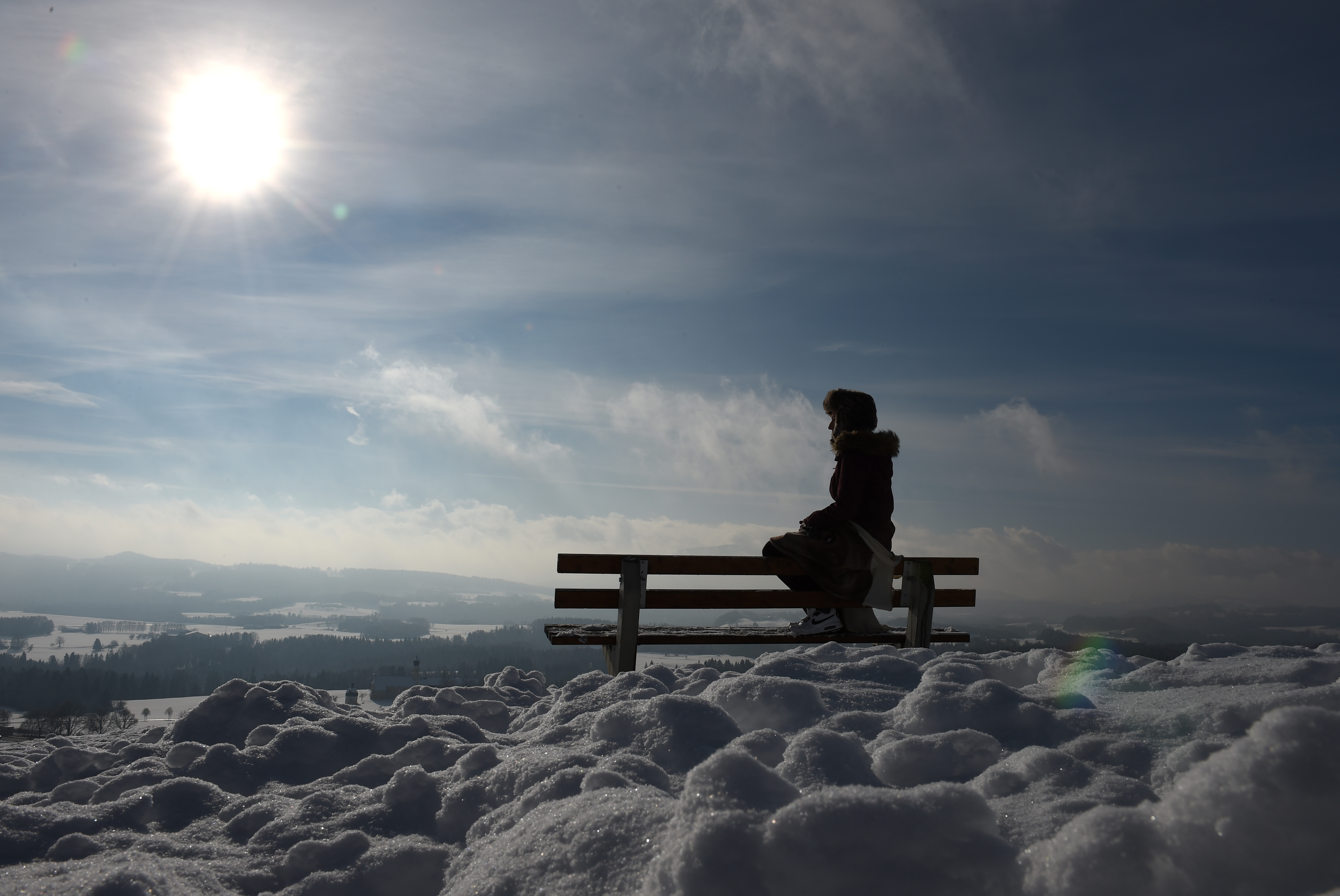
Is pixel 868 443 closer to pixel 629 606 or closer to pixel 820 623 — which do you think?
pixel 820 623

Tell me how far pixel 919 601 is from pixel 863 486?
4.61 ft

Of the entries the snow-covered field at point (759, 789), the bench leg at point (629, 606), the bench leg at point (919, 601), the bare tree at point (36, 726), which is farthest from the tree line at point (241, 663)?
the snow-covered field at point (759, 789)

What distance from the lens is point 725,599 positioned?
726cm

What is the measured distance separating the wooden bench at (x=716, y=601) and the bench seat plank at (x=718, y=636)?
0.01m

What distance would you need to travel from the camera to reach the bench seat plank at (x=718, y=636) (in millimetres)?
7234

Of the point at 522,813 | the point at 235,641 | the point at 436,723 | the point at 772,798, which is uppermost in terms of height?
the point at 772,798

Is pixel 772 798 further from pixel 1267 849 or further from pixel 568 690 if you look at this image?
pixel 568 690

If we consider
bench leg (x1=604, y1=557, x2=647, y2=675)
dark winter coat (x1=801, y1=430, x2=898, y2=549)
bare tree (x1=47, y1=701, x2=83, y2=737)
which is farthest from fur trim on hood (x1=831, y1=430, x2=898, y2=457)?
bare tree (x1=47, y1=701, x2=83, y2=737)

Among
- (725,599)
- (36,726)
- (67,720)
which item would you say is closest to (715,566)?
(725,599)

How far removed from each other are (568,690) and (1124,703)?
11.2 ft

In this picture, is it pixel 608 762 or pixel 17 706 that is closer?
pixel 608 762

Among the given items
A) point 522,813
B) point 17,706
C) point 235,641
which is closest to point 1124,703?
point 522,813

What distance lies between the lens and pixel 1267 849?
1644mm

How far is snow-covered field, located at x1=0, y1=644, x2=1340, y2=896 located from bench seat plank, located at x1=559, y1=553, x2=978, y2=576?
1714 mm
